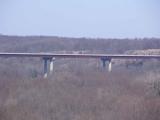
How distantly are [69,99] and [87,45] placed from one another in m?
73.7

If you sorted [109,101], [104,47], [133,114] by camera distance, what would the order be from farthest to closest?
[104,47]
[109,101]
[133,114]

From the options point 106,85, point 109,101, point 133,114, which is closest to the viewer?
point 133,114

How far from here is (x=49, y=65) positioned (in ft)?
137

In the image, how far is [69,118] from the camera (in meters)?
16.0

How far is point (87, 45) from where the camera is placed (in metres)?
93.3

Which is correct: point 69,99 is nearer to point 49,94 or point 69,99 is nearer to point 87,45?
point 49,94

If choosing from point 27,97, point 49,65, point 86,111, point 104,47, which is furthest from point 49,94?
point 104,47

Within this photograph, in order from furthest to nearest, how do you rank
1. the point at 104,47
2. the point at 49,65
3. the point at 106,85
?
the point at 104,47 → the point at 49,65 → the point at 106,85

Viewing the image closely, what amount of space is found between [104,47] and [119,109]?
74.7 m

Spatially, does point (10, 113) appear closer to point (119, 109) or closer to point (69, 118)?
point (69, 118)

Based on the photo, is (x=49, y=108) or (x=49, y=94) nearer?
(x=49, y=108)

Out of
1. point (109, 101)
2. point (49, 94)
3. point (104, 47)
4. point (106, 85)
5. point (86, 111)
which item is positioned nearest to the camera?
point (86, 111)

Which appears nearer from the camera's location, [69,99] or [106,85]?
[69,99]

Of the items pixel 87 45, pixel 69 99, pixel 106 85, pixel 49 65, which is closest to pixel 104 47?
pixel 87 45
